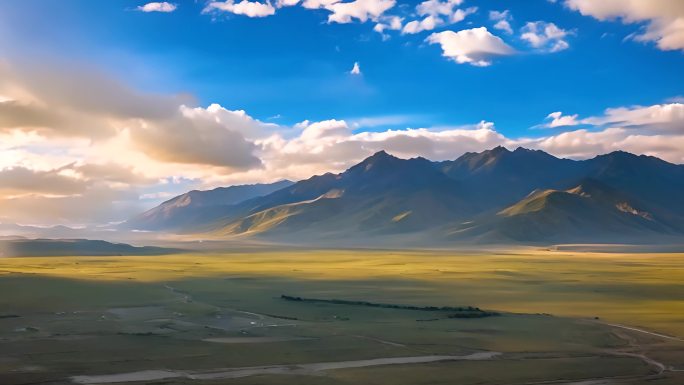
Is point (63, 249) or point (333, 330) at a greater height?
point (63, 249)

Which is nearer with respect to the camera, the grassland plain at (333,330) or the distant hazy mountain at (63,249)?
the grassland plain at (333,330)

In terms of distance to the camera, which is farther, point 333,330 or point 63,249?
point 63,249

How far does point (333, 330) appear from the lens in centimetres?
4666

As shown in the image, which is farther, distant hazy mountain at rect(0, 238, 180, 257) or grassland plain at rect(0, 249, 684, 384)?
distant hazy mountain at rect(0, 238, 180, 257)

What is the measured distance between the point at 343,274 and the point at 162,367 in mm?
63113

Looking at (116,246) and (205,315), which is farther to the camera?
(116,246)

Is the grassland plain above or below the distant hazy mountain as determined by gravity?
below

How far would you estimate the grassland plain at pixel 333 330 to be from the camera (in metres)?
34.1

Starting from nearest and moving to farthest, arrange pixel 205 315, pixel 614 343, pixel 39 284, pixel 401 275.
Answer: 1. pixel 614 343
2. pixel 205 315
3. pixel 39 284
4. pixel 401 275

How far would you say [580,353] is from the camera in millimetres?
38969

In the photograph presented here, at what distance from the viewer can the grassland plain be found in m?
34.1

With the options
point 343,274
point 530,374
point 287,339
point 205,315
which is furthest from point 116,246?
point 530,374

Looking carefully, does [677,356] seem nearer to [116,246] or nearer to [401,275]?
[401,275]

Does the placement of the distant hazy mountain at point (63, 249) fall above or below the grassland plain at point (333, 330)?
above
